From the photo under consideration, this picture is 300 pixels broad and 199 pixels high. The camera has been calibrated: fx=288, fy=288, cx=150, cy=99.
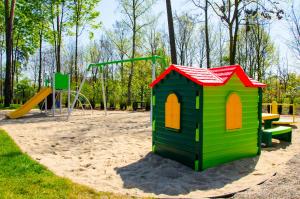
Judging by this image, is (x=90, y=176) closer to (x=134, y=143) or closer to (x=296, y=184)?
(x=134, y=143)

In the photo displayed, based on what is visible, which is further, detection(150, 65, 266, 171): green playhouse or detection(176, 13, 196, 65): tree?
detection(176, 13, 196, 65): tree

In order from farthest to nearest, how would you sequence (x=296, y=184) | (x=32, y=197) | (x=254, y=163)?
(x=254, y=163), (x=296, y=184), (x=32, y=197)

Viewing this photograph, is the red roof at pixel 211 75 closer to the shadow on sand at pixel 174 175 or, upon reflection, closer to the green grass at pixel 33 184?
the shadow on sand at pixel 174 175

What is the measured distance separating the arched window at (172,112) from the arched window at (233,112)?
0.98 meters

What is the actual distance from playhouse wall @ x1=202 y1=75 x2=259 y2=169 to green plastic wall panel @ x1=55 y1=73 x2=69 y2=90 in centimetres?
1035

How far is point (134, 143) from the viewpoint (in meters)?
7.46

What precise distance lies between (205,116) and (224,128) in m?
0.64

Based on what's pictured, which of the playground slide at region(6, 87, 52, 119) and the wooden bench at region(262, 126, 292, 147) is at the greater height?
the playground slide at region(6, 87, 52, 119)

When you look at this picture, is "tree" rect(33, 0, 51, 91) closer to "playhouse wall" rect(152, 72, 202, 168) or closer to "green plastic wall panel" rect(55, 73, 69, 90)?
"green plastic wall panel" rect(55, 73, 69, 90)

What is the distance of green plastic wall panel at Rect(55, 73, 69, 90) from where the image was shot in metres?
14.1

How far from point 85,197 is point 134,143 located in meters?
3.70

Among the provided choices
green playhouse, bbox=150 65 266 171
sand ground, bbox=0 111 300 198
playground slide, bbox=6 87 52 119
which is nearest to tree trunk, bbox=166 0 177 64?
playground slide, bbox=6 87 52 119

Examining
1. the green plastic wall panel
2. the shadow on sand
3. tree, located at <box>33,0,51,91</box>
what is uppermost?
tree, located at <box>33,0,51,91</box>

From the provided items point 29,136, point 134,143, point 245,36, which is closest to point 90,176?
point 134,143
